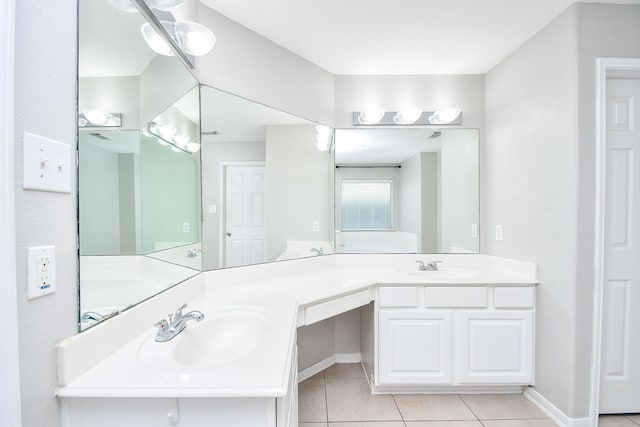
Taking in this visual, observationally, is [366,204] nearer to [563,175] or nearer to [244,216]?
[244,216]

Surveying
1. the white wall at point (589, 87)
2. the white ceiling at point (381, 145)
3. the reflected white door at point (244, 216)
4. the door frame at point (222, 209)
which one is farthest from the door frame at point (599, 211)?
the door frame at point (222, 209)

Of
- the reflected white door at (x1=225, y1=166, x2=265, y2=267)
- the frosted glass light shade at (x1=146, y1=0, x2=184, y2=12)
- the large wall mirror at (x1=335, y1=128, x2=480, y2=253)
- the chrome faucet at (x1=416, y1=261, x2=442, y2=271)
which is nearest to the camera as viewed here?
the frosted glass light shade at (x1=146, y1=0, x2=184, y2=12)

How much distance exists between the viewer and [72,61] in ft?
2.48

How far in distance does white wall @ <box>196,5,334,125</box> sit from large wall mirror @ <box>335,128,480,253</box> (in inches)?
14.3

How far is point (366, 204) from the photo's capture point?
234 centimetres

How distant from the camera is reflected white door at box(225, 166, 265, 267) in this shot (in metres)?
1.74

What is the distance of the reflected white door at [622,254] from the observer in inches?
63.6

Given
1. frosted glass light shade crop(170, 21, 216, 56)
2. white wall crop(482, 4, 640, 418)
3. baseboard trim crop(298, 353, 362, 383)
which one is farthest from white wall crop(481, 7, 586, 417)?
frosted glass light shade crop(170, 21, 216, 56)

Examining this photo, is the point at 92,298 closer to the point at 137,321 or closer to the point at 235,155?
the point at 137,321

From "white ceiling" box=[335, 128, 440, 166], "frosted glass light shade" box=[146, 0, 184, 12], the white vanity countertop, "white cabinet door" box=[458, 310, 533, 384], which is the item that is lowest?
"white cabinet door" box=[458, 310, 533, 384]

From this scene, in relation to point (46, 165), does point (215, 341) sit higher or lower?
lower

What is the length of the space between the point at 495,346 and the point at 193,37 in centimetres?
249

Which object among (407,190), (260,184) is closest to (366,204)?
(407,190)

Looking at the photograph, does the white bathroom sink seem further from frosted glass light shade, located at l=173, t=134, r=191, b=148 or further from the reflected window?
the reflected window
